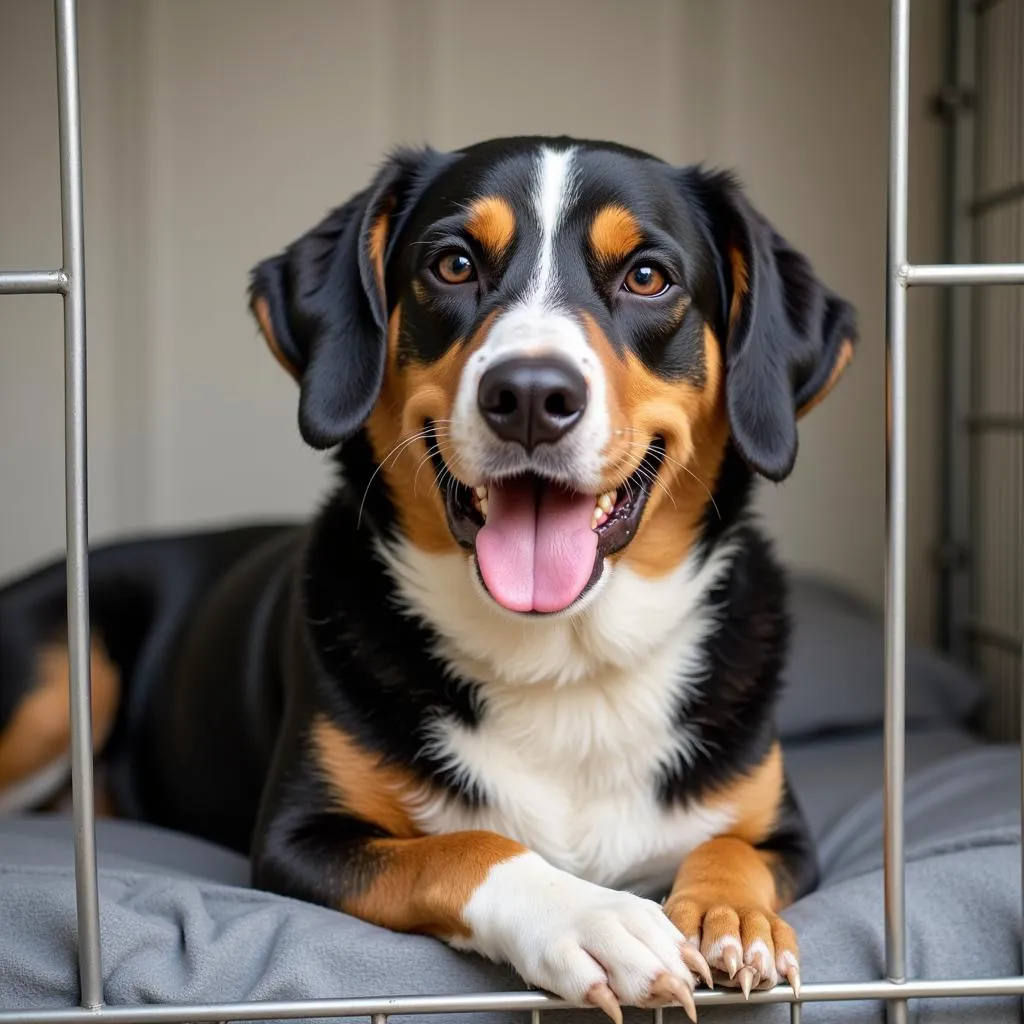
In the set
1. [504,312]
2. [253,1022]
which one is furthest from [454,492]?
[253,1022]

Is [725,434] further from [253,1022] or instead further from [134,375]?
[134,375]

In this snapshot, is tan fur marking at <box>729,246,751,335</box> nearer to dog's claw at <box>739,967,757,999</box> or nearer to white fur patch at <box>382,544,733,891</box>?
white fur patch at <box>382,544,733,891</box>

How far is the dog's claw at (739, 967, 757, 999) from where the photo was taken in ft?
4.74

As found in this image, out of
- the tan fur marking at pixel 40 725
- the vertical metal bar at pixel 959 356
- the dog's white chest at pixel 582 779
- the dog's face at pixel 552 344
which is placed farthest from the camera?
the vertical metal bar at pixel 959 356

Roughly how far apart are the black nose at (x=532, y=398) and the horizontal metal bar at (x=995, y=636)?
2044 millimetres

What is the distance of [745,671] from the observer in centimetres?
195

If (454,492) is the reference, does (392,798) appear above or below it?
below

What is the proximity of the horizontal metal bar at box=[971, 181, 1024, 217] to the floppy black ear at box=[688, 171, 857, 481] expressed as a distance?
1.60 m

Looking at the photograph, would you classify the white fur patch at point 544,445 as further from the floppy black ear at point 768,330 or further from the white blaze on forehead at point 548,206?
the floppy black ear at point 768,330

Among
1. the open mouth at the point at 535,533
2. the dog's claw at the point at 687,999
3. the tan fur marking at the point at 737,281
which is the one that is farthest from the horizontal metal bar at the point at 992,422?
the dog's claw at the point at 687,999

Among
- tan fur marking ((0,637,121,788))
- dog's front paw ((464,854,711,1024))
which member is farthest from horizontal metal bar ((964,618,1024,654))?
tan fur marking ((0,637,121,788))

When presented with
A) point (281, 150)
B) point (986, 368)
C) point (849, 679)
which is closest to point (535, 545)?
point (849, 679)

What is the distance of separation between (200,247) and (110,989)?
2.67 meters

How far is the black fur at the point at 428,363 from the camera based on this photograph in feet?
5.87
